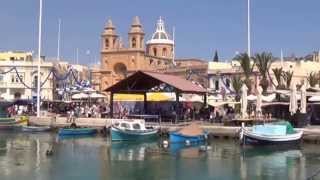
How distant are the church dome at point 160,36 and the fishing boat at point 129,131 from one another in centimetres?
8344

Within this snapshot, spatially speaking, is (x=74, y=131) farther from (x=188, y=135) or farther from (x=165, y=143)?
(x=188, y=135)

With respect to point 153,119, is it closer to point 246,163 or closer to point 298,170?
point 246,163

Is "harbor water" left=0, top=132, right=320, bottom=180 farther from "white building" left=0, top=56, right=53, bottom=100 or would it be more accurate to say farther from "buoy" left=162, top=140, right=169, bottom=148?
"white building" left=0, top=56, right=53, bottom=100

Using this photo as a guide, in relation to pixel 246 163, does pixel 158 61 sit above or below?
above

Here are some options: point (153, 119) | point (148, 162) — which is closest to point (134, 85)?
point (153, 119)

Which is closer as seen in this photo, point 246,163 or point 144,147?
point 246,163

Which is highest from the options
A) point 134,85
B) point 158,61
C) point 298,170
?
point 158,61

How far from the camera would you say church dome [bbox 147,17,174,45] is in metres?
142

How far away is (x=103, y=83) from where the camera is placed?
123688 millimetres

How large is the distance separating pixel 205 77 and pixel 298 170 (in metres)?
70.1

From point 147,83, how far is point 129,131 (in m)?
12.3

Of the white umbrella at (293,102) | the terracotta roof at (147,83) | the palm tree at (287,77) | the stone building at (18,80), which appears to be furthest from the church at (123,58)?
the white umbrella at (293,102)

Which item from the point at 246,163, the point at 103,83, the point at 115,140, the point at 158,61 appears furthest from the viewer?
the point at 158,61

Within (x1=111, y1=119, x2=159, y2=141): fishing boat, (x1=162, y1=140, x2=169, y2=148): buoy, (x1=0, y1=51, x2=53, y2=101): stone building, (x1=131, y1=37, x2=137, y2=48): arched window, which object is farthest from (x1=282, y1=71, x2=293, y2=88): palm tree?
(x1=0, y1=51, x2=53, y2=101): stone building
